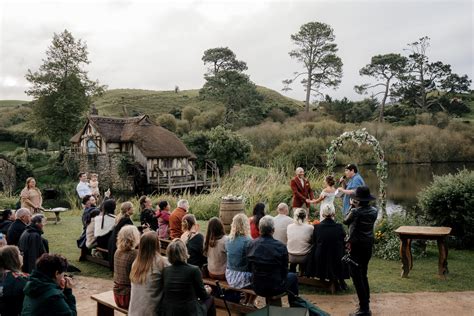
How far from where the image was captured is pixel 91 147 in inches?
1350

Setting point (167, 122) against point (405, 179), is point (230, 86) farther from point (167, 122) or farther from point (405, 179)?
point (405, 179)

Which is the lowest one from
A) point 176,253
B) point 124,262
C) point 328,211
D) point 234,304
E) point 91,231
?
point 234,304

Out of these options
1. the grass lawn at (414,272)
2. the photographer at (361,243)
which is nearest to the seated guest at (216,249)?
the photographer at (361,243)

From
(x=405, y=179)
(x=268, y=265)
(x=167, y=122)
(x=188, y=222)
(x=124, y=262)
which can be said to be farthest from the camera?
(x=167, y=122)

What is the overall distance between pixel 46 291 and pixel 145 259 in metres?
0.94

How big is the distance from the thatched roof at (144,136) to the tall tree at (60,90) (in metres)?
2.99

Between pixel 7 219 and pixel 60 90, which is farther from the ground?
pixel 60 90

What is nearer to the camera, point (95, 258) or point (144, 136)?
point (95, 258)

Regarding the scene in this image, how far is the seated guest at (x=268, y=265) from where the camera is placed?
15.8 feet

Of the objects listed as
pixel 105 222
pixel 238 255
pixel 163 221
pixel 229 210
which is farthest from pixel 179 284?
pixel 229 210

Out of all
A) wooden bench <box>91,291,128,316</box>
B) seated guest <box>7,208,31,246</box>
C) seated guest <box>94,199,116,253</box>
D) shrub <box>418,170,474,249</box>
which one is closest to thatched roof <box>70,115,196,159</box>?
seated guest <box>94,199,116,253</box>

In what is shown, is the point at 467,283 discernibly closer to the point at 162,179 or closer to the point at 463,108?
the point at 162,179

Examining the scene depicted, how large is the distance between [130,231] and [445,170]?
31950mm

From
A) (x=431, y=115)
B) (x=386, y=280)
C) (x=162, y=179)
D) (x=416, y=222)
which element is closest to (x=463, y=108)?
(x=431, y=115)
